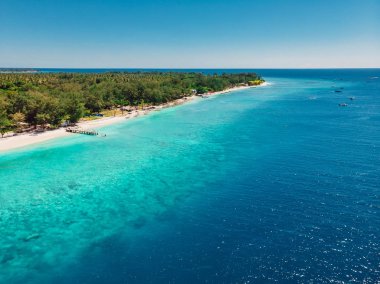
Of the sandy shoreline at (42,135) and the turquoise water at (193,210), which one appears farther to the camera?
the sandy shoreline at (42,135)

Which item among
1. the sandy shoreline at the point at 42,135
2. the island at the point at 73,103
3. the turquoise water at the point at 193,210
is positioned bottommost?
the turquoise water at the point at 193,210

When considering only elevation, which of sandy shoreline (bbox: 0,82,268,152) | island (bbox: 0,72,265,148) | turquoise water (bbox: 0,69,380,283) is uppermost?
island (bbox: 0,72,265,148)

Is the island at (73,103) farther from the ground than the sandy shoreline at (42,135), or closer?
farther from the ground

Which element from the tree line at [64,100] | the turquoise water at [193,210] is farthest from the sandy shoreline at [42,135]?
the turquoise water at [193,210]

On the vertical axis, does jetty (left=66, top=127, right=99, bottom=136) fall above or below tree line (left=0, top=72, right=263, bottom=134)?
below

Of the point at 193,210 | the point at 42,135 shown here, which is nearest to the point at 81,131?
the point at 42,135

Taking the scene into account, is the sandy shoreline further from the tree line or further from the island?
the tree line

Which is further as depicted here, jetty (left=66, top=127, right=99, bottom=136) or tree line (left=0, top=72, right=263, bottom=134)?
jetty (left=66, top=127, right=99, bottom=136)

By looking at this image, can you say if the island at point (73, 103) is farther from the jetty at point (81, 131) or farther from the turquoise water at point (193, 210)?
the turquoise water at point (193, 210)

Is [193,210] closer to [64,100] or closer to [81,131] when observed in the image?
[81,131]

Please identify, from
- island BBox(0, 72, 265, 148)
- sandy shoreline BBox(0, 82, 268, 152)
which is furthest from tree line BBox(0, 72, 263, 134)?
sandy shoreline BBox(0, 82, 268, 152)
